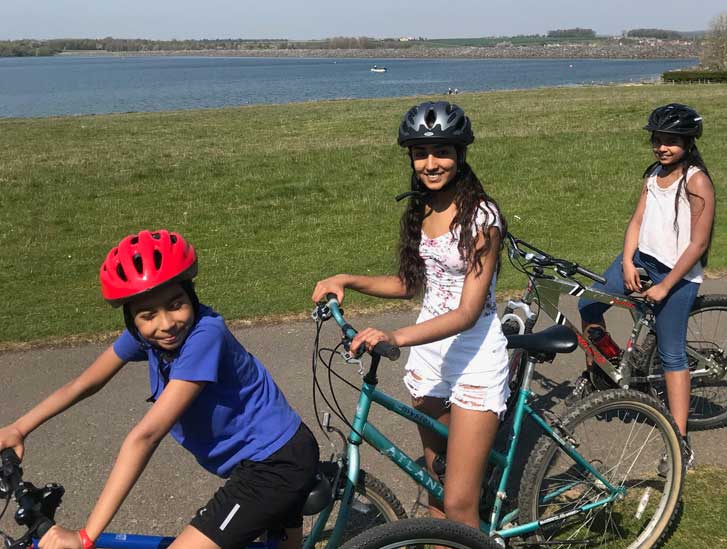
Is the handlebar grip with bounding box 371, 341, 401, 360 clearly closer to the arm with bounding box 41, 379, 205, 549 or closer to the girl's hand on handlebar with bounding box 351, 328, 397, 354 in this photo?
the girl's hand on handlebar with bounding box 351, 328, 397, 354

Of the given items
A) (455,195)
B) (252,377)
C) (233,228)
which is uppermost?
(455,195)

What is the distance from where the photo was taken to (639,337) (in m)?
4.84

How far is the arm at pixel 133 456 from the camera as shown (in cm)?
207

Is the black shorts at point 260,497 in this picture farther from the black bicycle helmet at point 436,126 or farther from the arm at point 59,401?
the black bicycle helmet at point 436,126

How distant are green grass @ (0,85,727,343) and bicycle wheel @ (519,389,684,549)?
3710mm

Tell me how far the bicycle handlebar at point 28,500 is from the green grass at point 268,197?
4517mm

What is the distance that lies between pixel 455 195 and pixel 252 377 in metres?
1.12

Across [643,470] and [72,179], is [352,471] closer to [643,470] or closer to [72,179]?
[643,470]

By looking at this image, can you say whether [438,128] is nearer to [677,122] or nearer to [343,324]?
[343,324]

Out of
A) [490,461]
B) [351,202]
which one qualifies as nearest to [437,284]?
[490,461]

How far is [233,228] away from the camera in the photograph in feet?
35.5

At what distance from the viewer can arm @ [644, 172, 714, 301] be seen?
14.4 ft

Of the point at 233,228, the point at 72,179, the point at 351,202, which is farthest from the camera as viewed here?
the point at 72,179

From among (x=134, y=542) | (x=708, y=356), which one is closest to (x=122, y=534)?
(x=134, y=542)
